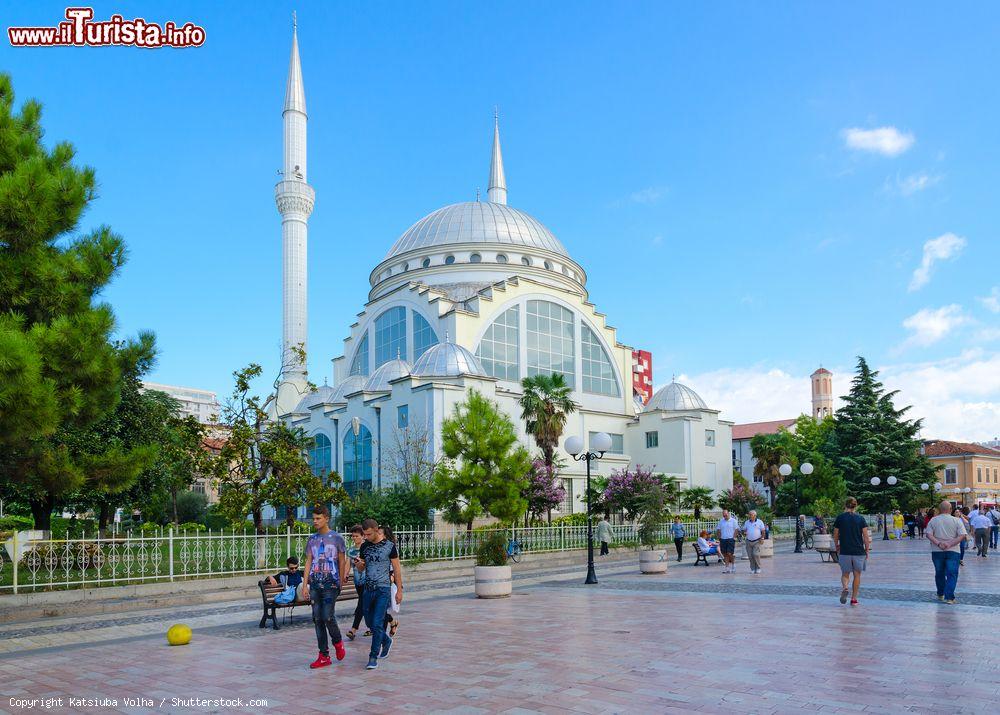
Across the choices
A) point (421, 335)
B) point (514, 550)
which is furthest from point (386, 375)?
point (514, 550)

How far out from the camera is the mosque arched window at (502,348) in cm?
4459

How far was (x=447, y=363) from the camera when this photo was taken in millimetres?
38906

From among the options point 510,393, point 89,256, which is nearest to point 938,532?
point 89,256

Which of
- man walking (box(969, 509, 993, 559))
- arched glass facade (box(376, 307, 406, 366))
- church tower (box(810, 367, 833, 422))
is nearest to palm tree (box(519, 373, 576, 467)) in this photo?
arched glass facade (box(376, 307, 406, 366))

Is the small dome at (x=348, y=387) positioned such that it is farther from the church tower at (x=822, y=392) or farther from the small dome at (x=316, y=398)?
the church tower at (x=822, y=392)

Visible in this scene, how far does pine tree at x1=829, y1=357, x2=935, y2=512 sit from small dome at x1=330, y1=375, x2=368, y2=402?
2938 cm

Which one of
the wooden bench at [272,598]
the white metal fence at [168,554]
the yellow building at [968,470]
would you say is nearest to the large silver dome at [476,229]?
the white metal fence at [168,554]

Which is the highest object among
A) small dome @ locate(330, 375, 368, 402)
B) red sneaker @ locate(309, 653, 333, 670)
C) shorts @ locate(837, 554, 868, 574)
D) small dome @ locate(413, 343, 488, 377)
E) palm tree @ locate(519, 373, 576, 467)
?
small dome @ locate(413, 343, 488, 377)

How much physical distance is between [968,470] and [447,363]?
60.4m

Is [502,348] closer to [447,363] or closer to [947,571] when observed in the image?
[447,363]

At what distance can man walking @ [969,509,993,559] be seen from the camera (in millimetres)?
23188

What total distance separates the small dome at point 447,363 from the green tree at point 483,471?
35.2 ft

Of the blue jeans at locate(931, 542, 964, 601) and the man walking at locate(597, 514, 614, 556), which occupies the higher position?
the blue jeans at locate(931, 542, 964, 601)

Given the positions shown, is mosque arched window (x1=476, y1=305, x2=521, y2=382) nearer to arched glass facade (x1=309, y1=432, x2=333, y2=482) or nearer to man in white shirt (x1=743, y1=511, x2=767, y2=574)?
arched glass facade (x1=309, y1=432, x2=333, y2=482)
